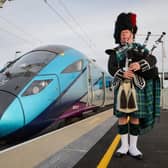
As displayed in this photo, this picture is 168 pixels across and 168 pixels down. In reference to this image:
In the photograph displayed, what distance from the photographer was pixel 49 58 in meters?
7.27

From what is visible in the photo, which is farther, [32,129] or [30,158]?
[32,129]

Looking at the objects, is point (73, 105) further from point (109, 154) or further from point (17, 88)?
point (109, 154)

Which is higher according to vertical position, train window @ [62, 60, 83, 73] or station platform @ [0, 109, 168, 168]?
train window @ [62, 60, 83, 73]

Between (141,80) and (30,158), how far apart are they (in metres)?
1.88

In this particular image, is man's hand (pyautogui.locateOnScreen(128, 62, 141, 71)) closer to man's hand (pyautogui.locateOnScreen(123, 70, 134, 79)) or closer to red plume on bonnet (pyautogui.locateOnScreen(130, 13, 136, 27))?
man's hand (pyautogui.locateOnScreen(123, 70, 134, 79))

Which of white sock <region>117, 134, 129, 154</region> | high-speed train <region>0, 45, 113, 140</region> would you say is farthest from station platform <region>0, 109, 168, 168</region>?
high-speed train <region>0, 45, 113, 140</region>

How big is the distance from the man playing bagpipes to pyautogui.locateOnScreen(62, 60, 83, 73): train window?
2.90 meters

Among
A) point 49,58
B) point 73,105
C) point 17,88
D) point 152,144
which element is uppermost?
point 49,58

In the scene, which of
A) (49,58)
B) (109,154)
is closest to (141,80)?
(109,154)

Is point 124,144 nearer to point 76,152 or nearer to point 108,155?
point 108,155

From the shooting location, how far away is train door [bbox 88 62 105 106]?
9383mm

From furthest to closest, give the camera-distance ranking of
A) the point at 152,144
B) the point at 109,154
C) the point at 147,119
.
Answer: the point at 152,144 → the point at 109,154 → the point at 147,119

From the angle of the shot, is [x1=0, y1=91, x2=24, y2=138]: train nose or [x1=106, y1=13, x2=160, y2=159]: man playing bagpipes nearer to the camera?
[x1=106, y1=13, x2=160, y2=159]: man playing bagpipes

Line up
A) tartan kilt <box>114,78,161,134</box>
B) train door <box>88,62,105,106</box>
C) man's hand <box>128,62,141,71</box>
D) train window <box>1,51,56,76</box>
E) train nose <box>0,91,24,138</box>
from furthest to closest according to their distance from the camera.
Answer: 1. train door <box>88,62,105,106</box>
2. train window <box>1,51,56,76</box>
3. train nose <box>0,91,24,138</box>
4. tartan kilt <box>114,78,161,134</box>
5. man's hand <box>128,62,141,71</box>
